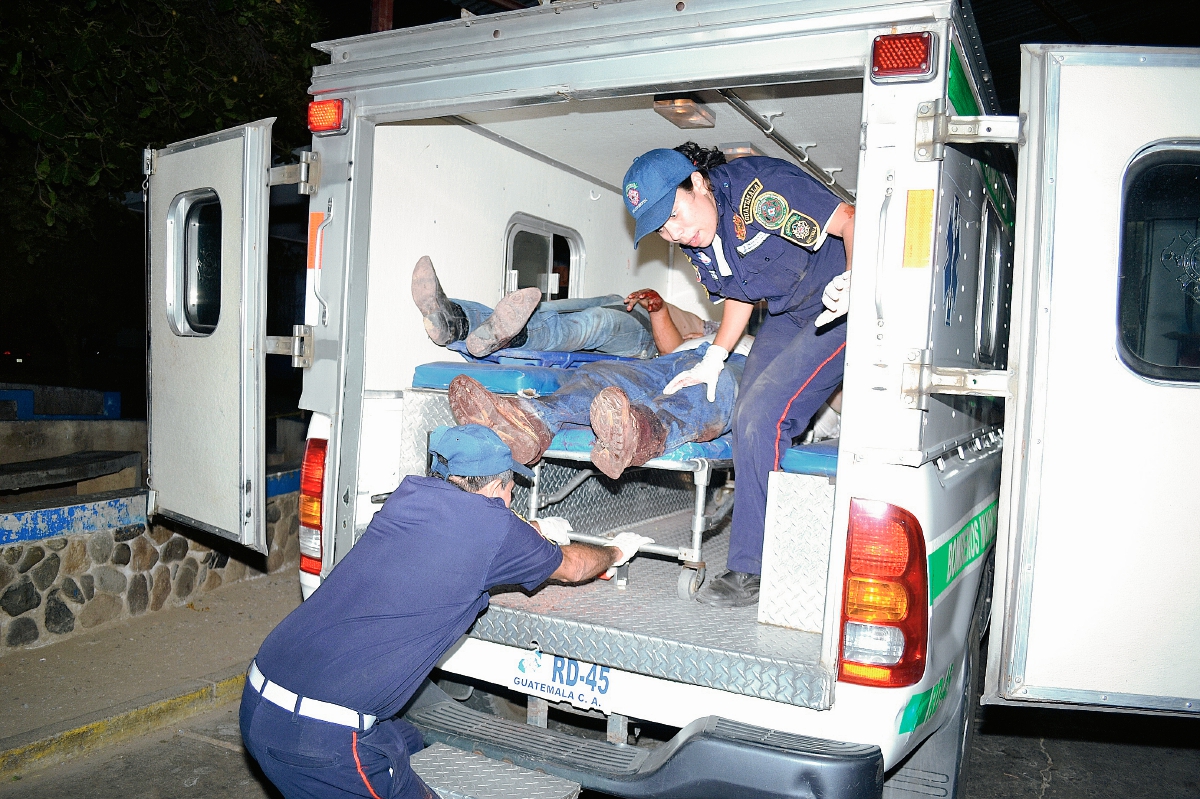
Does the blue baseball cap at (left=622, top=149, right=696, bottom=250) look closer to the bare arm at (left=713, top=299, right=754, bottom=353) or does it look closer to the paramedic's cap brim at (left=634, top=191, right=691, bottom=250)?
the paramedic's cap brim at (left=634, top=191, right=691, bottom=250)

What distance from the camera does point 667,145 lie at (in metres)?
4.45

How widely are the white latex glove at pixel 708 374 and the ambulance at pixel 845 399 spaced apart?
37 cm

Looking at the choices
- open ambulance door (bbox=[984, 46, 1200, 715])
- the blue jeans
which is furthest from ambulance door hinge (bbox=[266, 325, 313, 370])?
open ambulance door (bbox=[984, 46, 1200, 715])

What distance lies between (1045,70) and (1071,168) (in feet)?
0.90

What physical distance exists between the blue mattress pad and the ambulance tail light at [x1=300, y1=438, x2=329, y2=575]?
67.5 inches

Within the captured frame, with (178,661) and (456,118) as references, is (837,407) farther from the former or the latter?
(178,661)

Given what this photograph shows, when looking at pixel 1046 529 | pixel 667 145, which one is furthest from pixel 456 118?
pixel 1046 529

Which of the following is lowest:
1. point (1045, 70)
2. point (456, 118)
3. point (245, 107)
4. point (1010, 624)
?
point (1010, 624)

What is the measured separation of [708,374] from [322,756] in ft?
7.04

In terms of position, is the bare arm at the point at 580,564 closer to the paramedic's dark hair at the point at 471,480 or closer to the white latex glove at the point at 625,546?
the white latex glove at the point at 625,546

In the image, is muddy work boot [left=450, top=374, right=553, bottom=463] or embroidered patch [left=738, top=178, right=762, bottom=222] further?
muddy work boot [left=450, top=374, right=553, bottom=463]

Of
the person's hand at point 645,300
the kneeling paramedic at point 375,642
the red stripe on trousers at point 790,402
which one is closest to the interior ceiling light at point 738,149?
the person's hand at point 645,300

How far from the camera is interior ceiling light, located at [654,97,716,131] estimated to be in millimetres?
3627

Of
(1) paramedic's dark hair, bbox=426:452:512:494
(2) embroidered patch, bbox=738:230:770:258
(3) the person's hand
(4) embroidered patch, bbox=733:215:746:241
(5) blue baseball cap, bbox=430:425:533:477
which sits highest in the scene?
(4) embroidered patch, bbox=733:215:746:241
